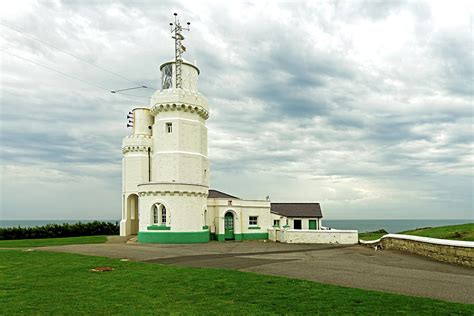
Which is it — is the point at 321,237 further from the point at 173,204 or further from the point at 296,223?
the point at 173,204

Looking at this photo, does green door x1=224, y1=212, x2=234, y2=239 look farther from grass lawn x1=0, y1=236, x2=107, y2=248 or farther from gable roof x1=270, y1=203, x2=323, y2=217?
grass lawn x1=0, y1=236, x2=107, y2=248

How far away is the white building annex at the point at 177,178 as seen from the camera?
26.4 m

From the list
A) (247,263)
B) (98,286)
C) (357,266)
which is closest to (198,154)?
(247,263)

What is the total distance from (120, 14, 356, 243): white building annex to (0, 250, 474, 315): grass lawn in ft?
46.0

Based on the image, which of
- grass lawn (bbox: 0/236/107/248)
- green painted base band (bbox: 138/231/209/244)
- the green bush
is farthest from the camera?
the green bush

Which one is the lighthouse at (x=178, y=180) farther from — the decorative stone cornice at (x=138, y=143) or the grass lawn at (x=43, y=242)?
the grass lawn at (x=43, y=242)

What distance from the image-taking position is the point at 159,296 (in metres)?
8.72

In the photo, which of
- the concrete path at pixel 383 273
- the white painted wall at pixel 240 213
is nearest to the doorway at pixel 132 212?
the white painted wall at pixel 240 213

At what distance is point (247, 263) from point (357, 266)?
4.18m

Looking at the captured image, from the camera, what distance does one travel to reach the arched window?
2644cm

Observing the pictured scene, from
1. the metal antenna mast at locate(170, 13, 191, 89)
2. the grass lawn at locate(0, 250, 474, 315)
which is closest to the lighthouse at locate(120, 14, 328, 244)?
the metal antenna mast at locate(170, 13, 191, 89)

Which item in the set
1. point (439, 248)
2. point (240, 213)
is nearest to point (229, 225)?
point (240, 213)

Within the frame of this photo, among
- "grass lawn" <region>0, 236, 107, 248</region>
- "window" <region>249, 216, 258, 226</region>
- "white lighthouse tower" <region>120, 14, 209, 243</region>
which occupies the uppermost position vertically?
"white lighthouse tower" <region>120, 14, 209, 243</region>

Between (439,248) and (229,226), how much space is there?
17.6 metres
